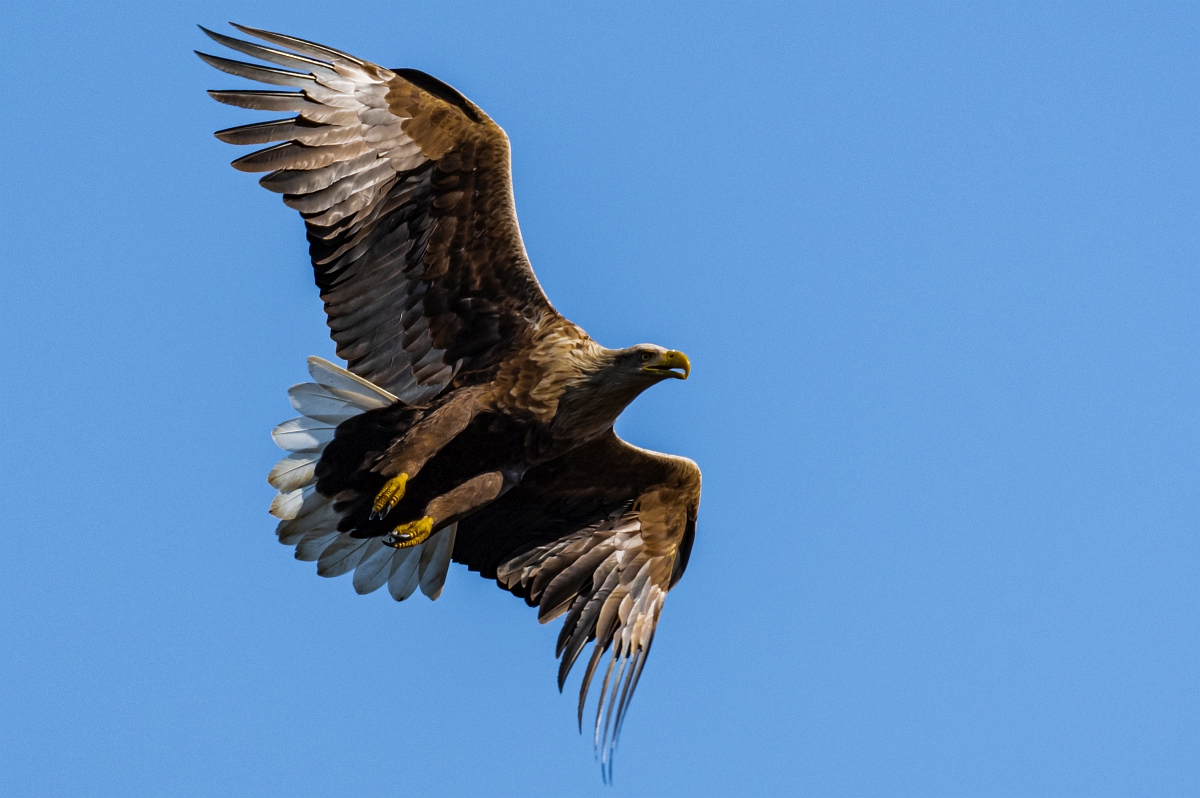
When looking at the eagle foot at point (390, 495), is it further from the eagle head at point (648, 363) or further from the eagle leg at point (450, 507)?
the eagle head at point (648, 363)

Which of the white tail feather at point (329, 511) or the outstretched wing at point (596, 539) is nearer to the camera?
the white tail feather at point (329, 511)

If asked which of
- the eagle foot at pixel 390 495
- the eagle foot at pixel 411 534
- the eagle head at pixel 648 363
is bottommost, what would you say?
the eagle foot at pixel 411 534

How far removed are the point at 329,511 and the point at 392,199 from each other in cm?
176

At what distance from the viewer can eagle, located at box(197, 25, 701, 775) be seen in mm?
8281

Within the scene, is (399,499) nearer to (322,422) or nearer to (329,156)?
(322,422)

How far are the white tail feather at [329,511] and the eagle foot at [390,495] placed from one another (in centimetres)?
42

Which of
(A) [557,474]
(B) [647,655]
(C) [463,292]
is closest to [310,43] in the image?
(C) [463,292]

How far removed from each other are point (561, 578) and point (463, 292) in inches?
74.5

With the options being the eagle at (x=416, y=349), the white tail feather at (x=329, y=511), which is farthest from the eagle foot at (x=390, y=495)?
the white tail feather at (x=329, y=511)

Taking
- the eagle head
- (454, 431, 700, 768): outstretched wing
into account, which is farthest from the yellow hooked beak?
(454, 431, 700, 768): outstretched wing

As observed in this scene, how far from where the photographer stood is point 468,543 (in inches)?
380

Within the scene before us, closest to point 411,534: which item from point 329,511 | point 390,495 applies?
point 390,495

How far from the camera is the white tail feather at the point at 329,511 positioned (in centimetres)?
842

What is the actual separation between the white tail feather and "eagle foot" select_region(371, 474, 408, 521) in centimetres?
42
